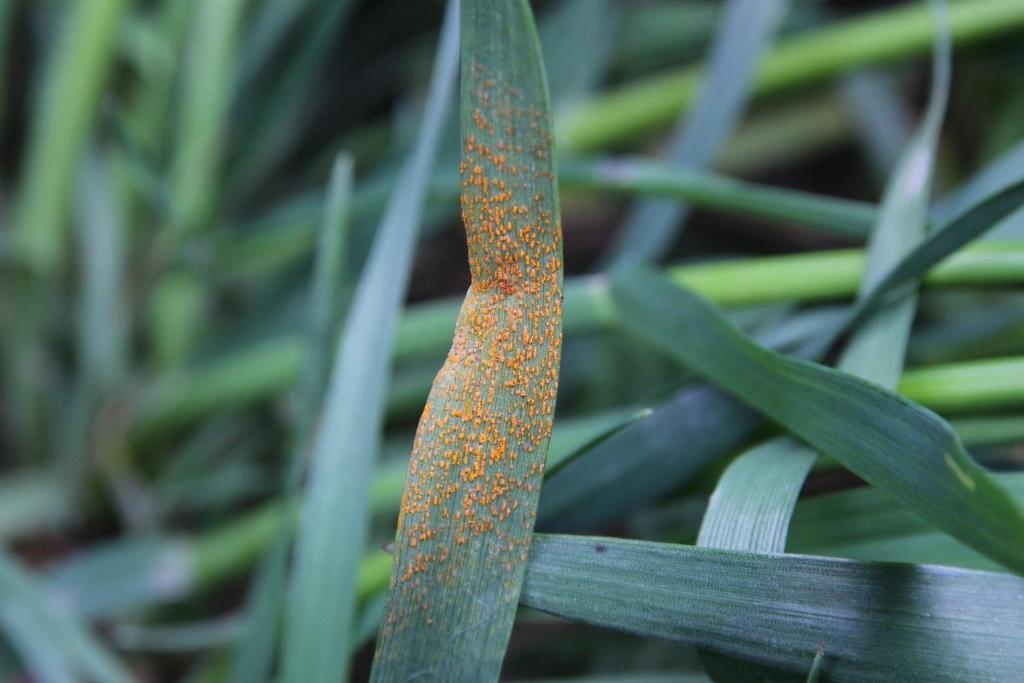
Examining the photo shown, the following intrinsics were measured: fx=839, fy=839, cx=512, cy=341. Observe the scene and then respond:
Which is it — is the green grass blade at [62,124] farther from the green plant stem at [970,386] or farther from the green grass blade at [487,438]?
the green plant stem at [970,386]

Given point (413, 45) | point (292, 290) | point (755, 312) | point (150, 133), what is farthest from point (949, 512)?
point (413, 45)

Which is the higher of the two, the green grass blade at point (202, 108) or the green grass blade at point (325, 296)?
the green grass blade at point (202, 108)

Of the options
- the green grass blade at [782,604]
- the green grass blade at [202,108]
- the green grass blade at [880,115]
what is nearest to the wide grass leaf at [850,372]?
the green grass blade at [782,604]

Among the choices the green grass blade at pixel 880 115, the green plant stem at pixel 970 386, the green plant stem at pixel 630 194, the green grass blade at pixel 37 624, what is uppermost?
the green grass blade at pixel 880 115

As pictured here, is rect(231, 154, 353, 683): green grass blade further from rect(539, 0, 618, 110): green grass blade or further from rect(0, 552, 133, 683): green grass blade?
rect(539, 0, 618, 110): green grass blade

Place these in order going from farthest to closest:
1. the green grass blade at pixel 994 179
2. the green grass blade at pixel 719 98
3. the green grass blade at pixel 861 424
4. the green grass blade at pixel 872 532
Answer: the green grass blade at pixel 719 98 → the green grass blade at pixel 994 179 → the green grass blade at pixel 872 532 → the green grass blade at pixel 861 424

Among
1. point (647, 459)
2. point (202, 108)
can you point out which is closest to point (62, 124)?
point (202, 108)

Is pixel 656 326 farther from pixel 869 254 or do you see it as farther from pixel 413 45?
pixel 413 45

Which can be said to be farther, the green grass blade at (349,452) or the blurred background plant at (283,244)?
the blurred background plant at (283,244)
